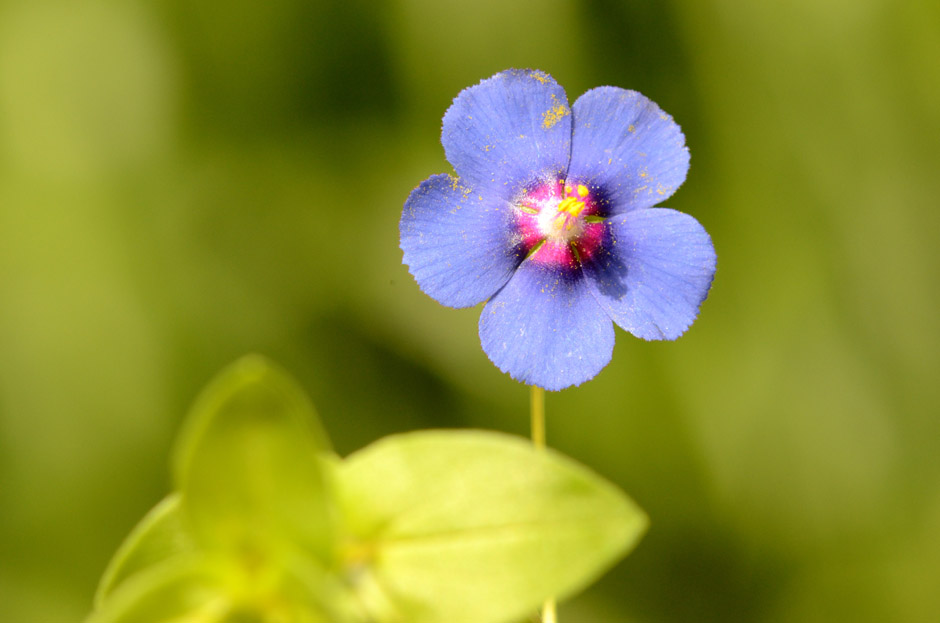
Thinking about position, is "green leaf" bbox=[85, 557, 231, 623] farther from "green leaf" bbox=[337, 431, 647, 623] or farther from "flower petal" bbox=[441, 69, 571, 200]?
"flower petal" bbox=[441, 69, 571, 200]

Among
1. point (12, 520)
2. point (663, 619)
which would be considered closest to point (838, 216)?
point (663, 619)

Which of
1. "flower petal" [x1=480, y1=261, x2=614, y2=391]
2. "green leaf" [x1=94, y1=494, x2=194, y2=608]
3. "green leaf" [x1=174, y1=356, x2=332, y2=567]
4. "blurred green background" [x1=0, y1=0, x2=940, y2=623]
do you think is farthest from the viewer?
"blurred green background" [x1=0, y1=0, x2=940, y2=623]

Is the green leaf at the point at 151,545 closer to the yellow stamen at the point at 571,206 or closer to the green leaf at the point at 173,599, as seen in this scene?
the green leaf at the point at 173,599

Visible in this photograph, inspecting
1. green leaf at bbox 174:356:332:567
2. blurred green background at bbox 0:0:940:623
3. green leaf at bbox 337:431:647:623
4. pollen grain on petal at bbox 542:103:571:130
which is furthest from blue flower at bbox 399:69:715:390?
blurred green background at bbox 0:0:940:623

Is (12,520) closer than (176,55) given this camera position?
Yes

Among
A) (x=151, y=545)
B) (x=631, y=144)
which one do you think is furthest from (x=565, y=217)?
(x=151, y=545)

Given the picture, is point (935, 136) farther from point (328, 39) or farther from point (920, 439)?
point (328, 39)

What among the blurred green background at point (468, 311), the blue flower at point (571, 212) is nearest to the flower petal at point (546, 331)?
the blue flower at point (571, 212)

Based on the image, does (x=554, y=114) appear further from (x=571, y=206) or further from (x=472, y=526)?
(x=472, y=526)
